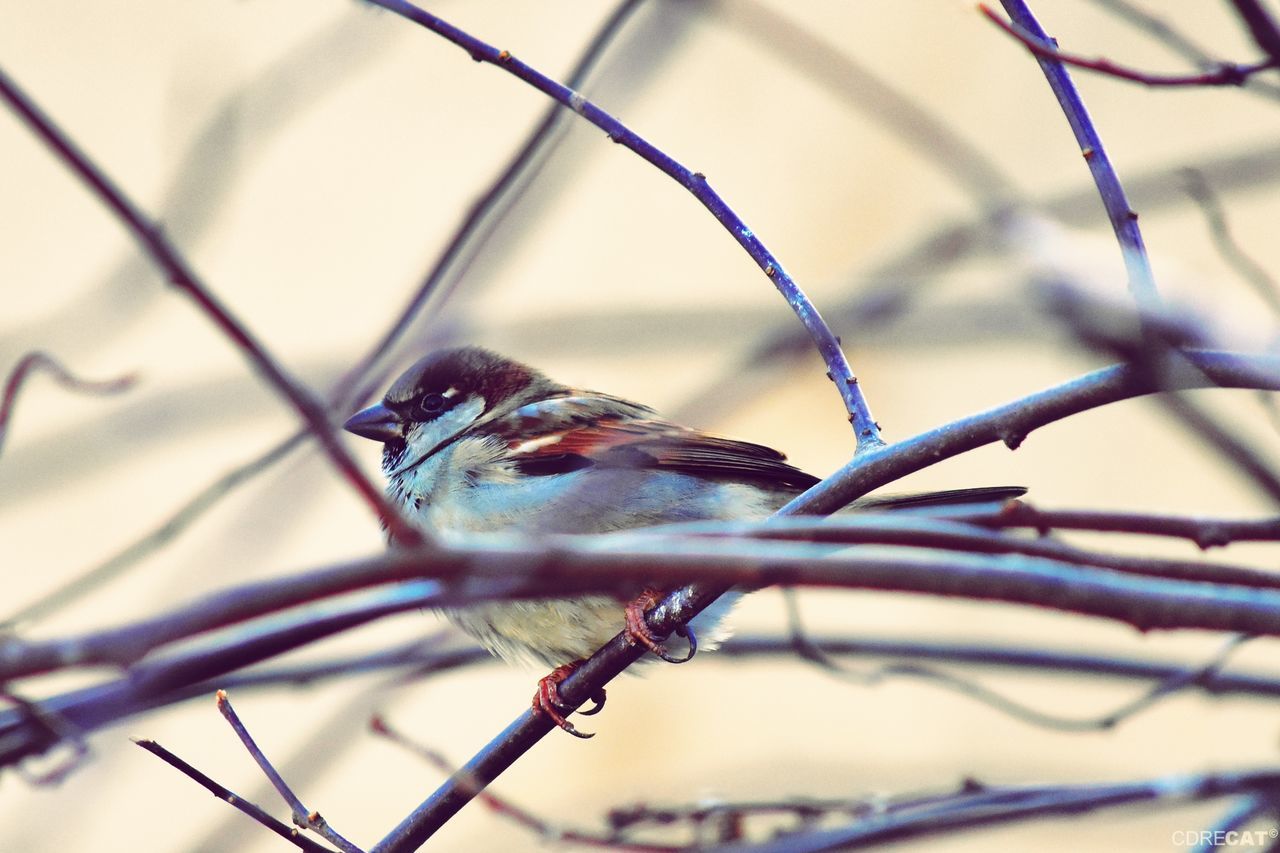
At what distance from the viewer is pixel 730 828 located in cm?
207

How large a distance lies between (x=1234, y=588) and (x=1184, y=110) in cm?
407

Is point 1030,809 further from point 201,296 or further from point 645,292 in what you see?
point 645,292

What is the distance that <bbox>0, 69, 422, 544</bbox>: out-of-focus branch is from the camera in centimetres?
90

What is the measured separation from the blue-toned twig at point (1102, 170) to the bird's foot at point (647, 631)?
0.90m

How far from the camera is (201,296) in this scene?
943 millimetres

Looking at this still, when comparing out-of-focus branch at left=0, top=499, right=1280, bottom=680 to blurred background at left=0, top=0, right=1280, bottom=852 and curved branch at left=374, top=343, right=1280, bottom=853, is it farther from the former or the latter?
blurred background at left=0, top=0, right=1280, bottom=852

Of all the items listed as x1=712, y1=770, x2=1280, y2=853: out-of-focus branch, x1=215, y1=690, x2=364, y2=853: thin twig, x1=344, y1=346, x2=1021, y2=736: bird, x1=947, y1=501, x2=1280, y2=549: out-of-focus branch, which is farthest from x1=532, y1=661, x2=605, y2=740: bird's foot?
x1=947, y1=501, x2=1280, y2=549: out-of-focus branch

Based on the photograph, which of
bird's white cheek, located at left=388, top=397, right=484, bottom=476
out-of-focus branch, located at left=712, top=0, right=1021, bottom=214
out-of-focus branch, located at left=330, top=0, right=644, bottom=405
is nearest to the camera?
out-of-focus branch, located at left=330, top=0, right=644, bottom=405

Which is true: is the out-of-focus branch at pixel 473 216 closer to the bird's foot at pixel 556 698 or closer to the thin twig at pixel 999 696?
the bird's foot at pixel 556 698

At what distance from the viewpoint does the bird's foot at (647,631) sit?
198cm

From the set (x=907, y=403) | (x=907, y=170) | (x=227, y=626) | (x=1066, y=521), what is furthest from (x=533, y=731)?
(x=907, y=170)

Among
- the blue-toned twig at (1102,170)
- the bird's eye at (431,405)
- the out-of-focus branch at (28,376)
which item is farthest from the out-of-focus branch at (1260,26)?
the bird's eye at (431,405)

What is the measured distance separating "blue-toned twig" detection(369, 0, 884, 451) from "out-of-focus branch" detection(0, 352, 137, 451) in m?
0.73

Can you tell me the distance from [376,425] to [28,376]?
1179mm
